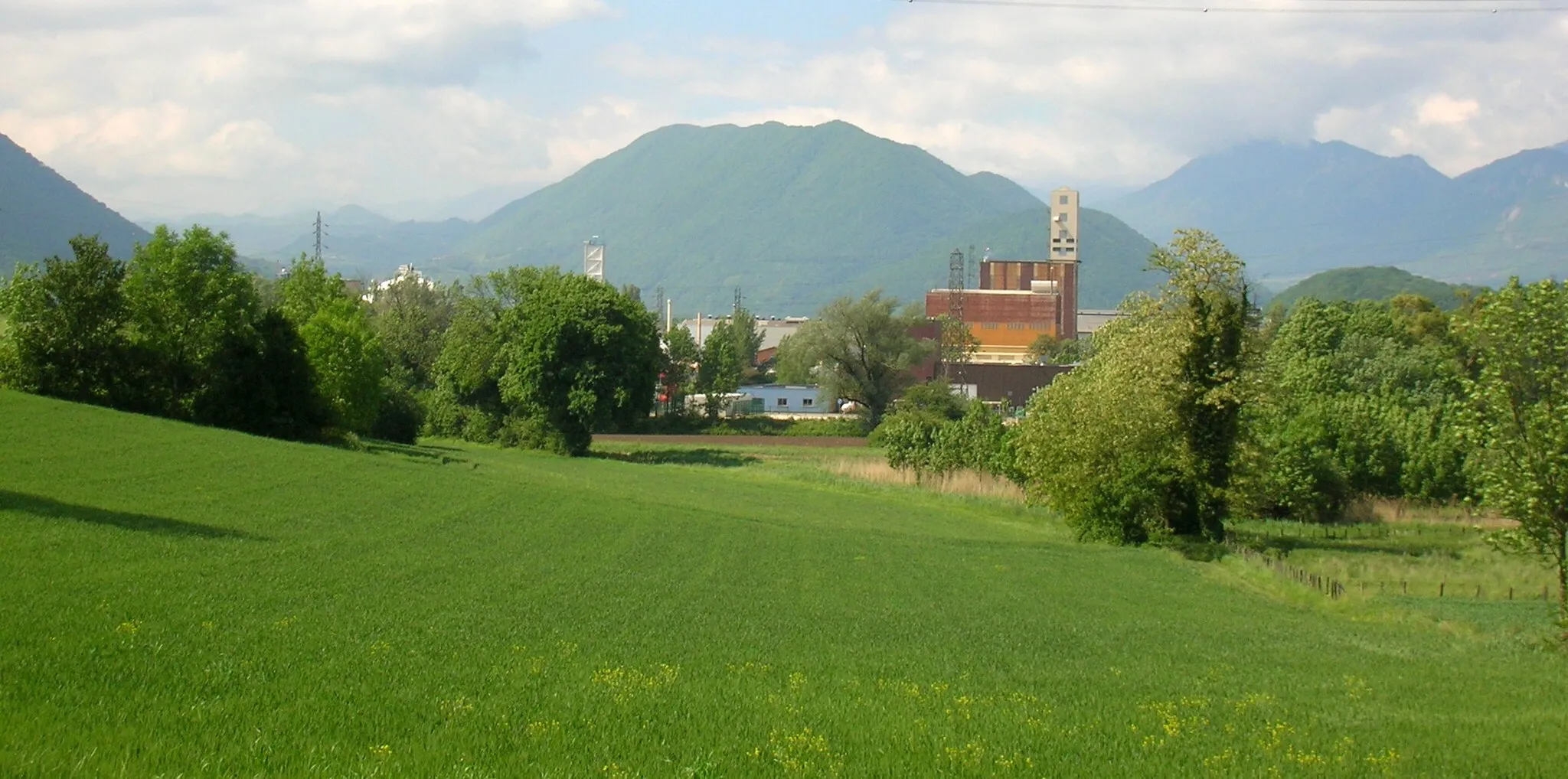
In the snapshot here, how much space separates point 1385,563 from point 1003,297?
15221 centimetres

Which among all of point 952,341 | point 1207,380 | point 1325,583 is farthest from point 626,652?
point 952,341

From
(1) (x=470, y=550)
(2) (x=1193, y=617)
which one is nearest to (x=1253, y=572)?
(2) (x=1193, y=617)

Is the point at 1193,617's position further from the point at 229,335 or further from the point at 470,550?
the point at 229,335

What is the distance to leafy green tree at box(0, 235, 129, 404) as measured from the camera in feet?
172

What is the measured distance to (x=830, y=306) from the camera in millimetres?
116688

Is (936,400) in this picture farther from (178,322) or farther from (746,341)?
(746,341)

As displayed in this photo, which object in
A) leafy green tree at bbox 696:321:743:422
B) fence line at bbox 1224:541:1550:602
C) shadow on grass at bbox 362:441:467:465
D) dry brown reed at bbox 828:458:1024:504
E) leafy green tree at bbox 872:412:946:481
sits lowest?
fence line at bbox 1224:541:1550:602

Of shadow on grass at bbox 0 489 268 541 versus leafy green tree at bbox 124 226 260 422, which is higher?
leafy green tree at bbox 124 226 260 422

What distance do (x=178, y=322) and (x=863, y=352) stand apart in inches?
2590

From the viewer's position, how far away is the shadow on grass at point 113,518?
86.0ft

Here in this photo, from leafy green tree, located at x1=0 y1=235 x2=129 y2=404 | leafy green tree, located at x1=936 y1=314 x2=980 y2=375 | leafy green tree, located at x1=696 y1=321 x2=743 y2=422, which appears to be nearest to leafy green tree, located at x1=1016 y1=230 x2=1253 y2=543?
leafy green tree, located at x1=0 y1=235 x2=129 y2=404

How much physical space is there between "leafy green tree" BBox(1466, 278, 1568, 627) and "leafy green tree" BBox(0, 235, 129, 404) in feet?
178

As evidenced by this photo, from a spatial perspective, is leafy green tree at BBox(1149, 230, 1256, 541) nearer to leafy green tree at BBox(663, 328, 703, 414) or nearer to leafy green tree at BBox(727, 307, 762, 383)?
leafy green tree at BBox(663, 328, 703, 414)

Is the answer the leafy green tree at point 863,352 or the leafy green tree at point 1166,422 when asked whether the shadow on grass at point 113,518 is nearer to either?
the leafy green tree at point 1166,422
